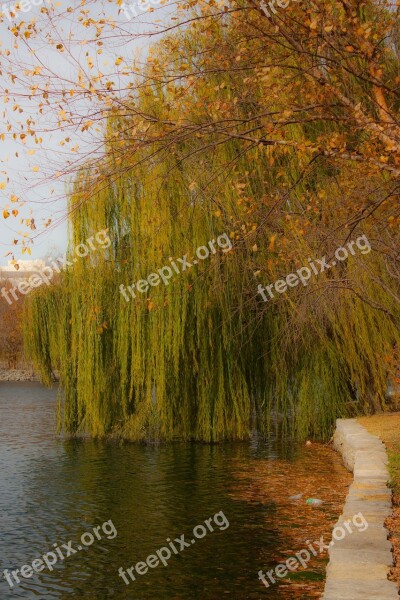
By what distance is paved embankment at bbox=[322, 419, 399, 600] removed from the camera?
503cm

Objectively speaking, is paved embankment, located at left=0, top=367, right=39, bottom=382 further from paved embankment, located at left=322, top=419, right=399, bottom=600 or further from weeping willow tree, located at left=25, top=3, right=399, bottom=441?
paved embankment, located at left=322, top=419, right=399, bottom=600

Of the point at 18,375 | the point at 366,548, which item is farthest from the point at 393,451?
the point at 18,375

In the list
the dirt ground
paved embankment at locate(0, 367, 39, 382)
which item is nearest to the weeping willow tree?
the dirt ground

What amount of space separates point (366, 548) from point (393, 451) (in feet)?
14.8

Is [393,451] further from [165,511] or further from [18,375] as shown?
[18,375]

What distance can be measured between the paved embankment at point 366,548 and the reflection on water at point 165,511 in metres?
0.43

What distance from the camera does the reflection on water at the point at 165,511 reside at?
6.45 m

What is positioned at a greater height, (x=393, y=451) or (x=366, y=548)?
(x=393, y=451)

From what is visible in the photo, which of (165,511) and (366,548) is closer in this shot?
(366,548)

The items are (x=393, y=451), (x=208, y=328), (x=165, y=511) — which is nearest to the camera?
(x=165, y=511)

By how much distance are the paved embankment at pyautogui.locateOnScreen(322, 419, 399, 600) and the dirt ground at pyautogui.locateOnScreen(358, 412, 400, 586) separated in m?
0.06

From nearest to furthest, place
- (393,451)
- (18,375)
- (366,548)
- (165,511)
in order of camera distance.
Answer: (366,548)
(165,511)
(393,451)
(18,375)

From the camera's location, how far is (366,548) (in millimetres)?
5934

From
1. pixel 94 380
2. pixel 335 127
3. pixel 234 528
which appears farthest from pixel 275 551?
pixel 335 127
